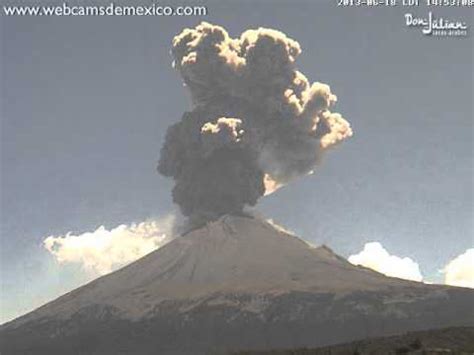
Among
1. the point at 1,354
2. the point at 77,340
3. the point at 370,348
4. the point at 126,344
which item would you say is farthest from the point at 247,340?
the point at 370,348

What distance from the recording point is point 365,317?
19225cm

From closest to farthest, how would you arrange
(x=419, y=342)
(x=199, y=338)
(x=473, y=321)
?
1. (x=419, y=342)
2. (x=473, y=321)
3. (x=199, y=338)

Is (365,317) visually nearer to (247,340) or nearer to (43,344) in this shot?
(247,340)

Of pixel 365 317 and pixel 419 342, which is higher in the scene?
pixel 365 317

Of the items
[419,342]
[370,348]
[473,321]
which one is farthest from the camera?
[473,321]

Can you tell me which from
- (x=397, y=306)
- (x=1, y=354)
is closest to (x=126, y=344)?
(x=1, y=354)

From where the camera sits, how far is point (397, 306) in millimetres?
196875

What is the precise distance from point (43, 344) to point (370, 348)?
12294 centimetres

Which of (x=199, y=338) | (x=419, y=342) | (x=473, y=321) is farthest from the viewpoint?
(x=199, y=338)

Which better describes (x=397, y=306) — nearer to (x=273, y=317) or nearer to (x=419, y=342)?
(x=273, y=317)

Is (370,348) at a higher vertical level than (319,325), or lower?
lower

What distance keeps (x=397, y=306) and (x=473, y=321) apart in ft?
81.6

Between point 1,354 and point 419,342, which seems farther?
point 1,354

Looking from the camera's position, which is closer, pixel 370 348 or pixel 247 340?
pixel 370 348
